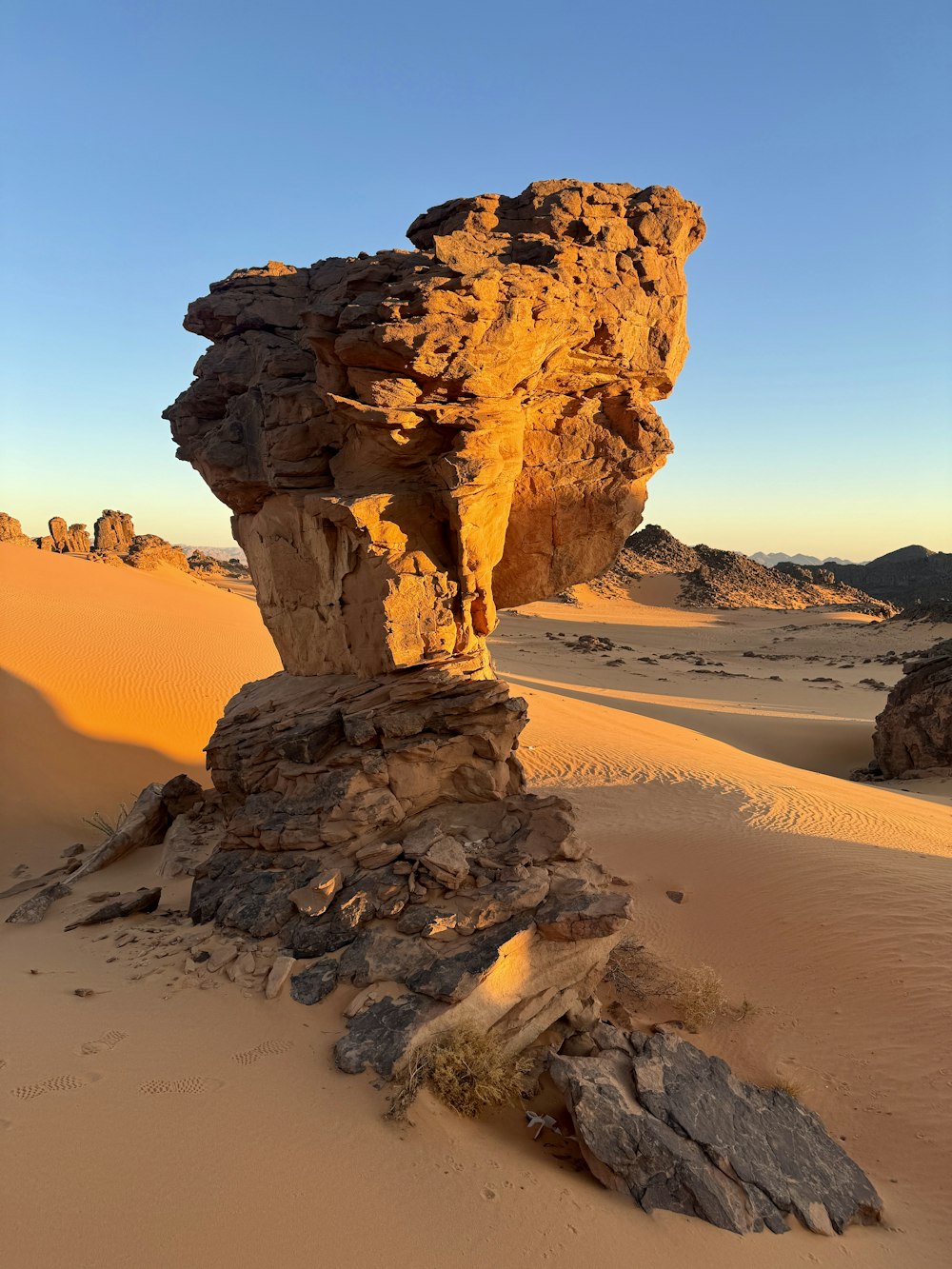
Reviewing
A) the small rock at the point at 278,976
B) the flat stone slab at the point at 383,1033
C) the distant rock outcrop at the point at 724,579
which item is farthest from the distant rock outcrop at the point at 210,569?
the flat stone slab at the point at 383,1033

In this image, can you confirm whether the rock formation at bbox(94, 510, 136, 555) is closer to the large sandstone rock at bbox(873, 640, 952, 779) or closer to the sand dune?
the sand dune

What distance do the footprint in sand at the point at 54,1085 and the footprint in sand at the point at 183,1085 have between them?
1.39ft

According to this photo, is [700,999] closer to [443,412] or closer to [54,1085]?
[54,1085]

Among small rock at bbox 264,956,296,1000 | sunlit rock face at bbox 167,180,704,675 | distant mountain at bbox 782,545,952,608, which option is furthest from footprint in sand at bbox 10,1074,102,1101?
distant mountain at bbox 782,545,952,608

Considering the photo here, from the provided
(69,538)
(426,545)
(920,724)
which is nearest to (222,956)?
(426,545)

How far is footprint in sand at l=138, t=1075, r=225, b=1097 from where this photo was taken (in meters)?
5.36

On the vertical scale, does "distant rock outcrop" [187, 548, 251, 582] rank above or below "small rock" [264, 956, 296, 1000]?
above

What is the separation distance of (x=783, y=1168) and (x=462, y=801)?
16.0 feet

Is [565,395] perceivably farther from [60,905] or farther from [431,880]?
[60,905]

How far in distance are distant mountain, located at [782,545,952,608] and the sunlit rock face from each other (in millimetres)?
77480

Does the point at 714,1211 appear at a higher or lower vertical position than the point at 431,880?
lower

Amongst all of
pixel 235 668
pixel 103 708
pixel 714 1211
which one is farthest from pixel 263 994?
pixel 235 668

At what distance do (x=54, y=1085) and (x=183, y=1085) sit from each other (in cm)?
97

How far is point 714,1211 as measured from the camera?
5.06 m
